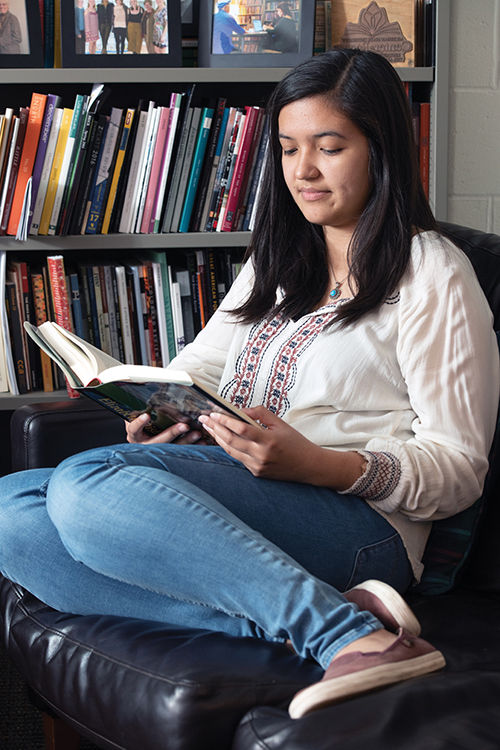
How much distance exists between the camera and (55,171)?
159cm

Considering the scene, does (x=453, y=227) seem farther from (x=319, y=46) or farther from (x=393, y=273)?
(x=319, y=46)

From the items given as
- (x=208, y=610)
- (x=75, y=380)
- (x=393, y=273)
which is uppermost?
(x=393, y=273)

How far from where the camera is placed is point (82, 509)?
0.85 meters

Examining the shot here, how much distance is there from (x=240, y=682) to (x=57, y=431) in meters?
0.65

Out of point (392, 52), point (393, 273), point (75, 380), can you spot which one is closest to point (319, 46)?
point (392, 52)

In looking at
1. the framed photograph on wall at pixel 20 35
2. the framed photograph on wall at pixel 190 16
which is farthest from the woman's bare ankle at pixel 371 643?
the framed photograph on wall at pixel 190 16

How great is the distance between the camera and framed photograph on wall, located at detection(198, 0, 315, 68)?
1.62m

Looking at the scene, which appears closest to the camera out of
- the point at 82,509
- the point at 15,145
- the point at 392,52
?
the point at 82,509

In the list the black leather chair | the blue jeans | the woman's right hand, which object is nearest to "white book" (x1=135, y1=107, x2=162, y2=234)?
the woman's right hand

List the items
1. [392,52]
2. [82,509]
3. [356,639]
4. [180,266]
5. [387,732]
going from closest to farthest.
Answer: [387,732] → [356,639] → [82,509] → [392,52] → [180,266]

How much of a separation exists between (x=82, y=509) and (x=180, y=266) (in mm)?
1062

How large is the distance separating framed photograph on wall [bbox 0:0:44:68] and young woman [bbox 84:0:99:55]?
12cm

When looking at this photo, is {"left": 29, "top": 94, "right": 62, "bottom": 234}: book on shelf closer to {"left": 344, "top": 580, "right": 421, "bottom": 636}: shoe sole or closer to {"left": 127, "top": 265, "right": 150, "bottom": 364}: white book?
{"left": 127, "top": 265, "right": 150, "bottom": 364}: white book

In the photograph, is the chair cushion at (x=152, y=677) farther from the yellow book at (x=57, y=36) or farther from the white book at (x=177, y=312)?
the yellow book at (x=57, y=36)
